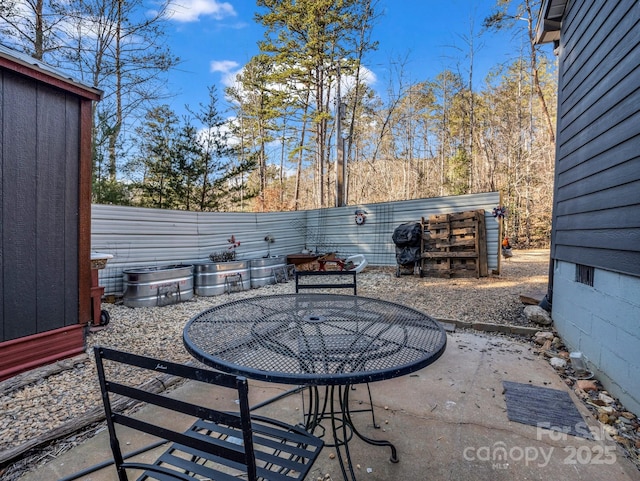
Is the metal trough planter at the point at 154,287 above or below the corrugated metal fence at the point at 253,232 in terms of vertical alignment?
below

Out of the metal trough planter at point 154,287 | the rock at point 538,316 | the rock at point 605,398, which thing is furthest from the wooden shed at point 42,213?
the rock at point 538,316

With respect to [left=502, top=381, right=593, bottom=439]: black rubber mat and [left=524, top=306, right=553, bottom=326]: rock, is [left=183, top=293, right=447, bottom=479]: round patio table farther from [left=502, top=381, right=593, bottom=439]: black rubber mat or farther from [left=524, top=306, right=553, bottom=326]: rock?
[left=524, top=306, right=553, bottom=326]: rock

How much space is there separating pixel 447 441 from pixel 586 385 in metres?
1.38

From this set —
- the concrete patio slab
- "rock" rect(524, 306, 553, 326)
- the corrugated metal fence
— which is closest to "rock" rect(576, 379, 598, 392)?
the concrete patio slab

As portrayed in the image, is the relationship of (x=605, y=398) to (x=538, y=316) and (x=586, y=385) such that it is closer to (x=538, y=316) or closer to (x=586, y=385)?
(x=586, y=385)

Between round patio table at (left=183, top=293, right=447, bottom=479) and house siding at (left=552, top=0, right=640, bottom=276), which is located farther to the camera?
house siding at (left=552, top=0, right=640, bottom=276)

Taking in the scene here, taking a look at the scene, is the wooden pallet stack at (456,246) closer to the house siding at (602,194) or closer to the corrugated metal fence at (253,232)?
the corrugated metal fence at (253,232)

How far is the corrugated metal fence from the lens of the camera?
482 cm

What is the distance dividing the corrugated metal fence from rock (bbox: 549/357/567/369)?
13.2ft

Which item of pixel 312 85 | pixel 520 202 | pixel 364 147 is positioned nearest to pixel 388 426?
pixel 312 85

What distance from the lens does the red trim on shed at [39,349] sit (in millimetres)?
2377

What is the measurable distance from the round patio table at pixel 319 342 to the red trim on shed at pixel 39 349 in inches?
70.8

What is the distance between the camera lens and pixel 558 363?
2.68 m

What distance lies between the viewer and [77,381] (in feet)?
7.76
